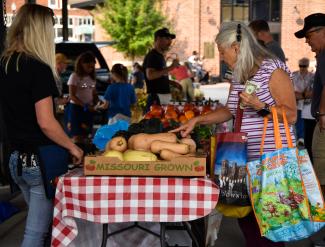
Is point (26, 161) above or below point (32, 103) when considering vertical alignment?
below

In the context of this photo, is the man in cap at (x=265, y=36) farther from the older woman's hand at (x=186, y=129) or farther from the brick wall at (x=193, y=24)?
the brick wall at (x=193, y=24)

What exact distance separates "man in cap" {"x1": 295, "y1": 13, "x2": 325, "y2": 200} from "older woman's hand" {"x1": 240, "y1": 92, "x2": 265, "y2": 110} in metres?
1.43

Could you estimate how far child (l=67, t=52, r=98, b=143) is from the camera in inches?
378

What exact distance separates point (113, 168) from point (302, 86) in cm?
704

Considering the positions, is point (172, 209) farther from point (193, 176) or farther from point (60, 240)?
point (60, 240)

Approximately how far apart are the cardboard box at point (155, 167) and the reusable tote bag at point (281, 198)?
1.33 feet

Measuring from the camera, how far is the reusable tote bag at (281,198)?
3604 millimetres

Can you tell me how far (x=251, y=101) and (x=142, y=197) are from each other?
877 millimetres

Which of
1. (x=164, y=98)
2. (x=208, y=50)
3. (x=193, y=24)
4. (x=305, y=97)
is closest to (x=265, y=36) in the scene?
(x=164, y=98)

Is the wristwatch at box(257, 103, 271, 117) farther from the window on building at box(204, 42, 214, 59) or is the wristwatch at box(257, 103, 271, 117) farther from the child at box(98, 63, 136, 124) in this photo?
the window on building at box(204, 42, 214, 59)

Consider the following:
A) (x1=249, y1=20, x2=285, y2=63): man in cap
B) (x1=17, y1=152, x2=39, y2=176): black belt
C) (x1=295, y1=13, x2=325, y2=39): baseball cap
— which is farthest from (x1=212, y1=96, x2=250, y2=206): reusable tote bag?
(x1=249, y1=20, x2=285, y2=63): man in cap

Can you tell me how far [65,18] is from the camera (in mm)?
13523

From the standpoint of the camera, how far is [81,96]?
31.7ft

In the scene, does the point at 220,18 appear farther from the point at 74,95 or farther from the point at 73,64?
the point at 74,95
